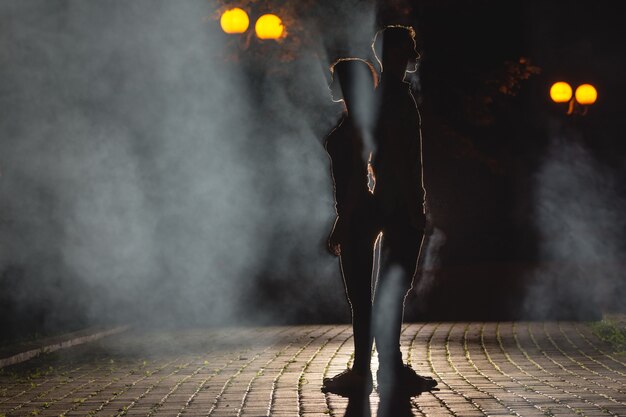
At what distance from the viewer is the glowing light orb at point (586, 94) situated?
635 inches

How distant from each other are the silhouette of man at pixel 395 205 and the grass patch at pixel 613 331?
3309mm

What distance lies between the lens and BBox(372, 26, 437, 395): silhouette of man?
5.96 m

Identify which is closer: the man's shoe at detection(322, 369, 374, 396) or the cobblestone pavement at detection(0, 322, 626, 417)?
the cobblestone pavement at detection(0, 322, 626, 417)

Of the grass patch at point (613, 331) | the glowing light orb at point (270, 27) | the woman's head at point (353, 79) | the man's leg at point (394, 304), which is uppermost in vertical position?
the glowing light orb at point (270, 27)

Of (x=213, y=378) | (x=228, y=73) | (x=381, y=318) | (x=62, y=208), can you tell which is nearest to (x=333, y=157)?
(x=381, y=318)

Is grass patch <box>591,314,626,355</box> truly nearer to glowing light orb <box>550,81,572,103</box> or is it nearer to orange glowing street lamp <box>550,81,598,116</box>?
orange glowing street lamp <box>550,81,598,116</box>

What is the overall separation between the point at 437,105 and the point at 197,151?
4.39 m

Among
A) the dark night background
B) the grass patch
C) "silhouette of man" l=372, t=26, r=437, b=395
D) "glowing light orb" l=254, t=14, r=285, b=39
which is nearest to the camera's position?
"silhouette of man" l=372, t=26, r=437, b=395

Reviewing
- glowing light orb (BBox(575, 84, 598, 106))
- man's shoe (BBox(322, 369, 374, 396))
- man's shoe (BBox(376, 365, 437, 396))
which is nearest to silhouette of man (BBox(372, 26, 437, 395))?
man's shoe (BBox(376, 365, 437, 396))

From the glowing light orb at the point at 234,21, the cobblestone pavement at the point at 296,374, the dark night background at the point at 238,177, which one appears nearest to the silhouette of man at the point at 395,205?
the cobblestone pavement at the point at 296,374

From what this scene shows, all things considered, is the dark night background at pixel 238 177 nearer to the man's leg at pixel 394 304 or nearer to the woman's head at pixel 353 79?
the man's leg at pixel 394 304

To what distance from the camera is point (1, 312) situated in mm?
11711

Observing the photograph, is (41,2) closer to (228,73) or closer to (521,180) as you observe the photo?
(228,73)

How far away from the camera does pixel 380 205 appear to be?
19.6 ft
